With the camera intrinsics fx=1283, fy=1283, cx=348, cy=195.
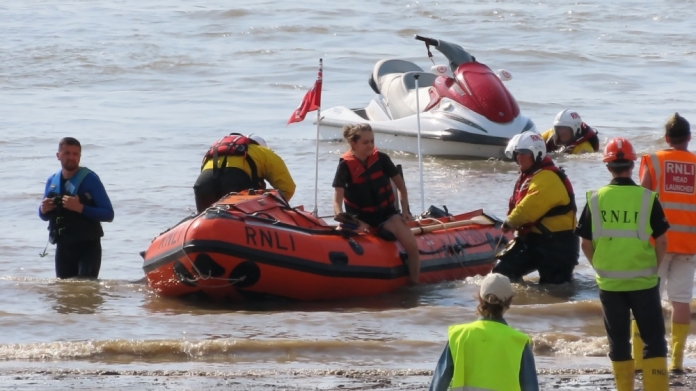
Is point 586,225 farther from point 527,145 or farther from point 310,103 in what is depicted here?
point 310,103

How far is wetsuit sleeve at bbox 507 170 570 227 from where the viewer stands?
8281 millimetres

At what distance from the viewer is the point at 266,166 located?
30.2ft

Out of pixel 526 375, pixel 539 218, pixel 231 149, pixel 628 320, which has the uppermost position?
pixel 231 149

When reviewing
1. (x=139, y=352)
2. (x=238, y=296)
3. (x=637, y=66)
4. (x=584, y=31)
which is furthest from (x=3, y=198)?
(x=584, y=31)

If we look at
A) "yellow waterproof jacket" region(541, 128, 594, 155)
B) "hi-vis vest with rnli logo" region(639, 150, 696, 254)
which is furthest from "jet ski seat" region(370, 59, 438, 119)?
"hi-vis vest with rnli logo" region(639, 150, 696, 254)

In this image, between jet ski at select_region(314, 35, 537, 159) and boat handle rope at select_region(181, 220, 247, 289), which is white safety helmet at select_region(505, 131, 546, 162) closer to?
boat handle rope at select_region(181, 220, 247, 289)

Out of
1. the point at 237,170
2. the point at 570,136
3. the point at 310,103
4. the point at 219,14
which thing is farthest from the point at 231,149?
the point at 219,14

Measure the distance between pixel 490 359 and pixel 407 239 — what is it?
511cm

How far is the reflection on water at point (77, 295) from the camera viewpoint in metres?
8.87

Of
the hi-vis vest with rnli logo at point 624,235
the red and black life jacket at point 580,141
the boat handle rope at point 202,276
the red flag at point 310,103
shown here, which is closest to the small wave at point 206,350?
the boat handle rope at point 202,276

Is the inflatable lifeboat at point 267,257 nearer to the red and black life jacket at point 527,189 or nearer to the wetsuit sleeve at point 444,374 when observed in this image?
the red and black life jacket at point 527,189

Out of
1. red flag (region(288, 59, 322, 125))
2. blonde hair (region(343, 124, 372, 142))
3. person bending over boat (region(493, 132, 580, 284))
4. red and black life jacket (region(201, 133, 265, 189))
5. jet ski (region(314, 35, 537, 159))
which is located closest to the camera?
person bending over boat (region(493, 132, 580, 284))

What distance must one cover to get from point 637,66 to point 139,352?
74.3ft

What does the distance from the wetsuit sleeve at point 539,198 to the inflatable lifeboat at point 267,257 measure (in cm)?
112
